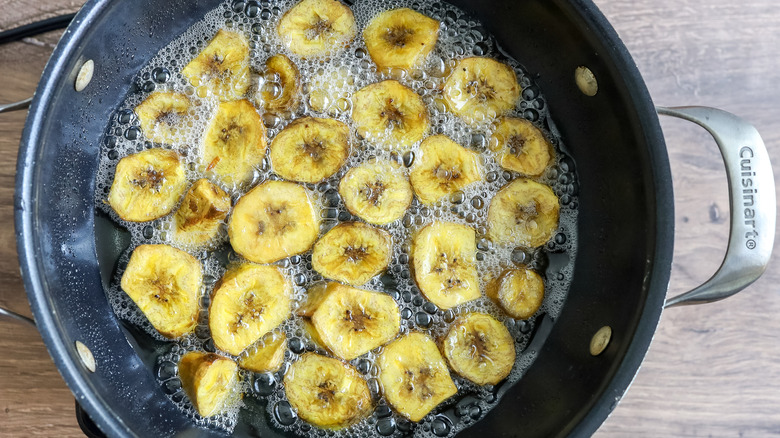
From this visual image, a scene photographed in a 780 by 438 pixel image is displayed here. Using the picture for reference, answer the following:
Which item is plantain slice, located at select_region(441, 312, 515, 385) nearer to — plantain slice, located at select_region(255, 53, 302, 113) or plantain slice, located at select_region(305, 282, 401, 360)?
plantain slice, located at select_region(305, 282, 401, 360)

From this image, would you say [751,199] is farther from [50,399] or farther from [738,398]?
[50,399]

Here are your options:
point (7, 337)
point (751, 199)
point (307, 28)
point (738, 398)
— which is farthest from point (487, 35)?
point (7, 337)

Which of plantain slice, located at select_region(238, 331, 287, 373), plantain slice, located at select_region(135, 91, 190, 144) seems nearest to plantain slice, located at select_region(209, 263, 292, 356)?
plantain slice, located at select_region(238, 331, 287, 373)

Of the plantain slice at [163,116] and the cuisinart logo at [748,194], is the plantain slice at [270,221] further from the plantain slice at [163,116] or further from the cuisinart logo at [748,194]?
the cuisinart logo at [748,194]

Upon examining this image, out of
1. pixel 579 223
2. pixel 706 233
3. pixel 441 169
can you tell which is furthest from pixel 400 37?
pixel 706 233

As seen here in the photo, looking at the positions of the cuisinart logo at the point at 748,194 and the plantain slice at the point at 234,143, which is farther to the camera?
the plantain slice at the point at 234,143

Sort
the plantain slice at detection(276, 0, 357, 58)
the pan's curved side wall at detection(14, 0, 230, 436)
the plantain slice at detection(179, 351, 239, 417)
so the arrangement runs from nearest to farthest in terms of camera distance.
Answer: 1. the pan's curved side wall at detection(14, 0, 230, 436)
2. the plantain slice at detection(179, 351, 239, 417)
3. the plantain slice at detection(276, 0, 357, 58)

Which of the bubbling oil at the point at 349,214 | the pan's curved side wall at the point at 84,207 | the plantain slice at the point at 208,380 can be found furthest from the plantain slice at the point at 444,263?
the pan's curved side wall at the point at 84,207
